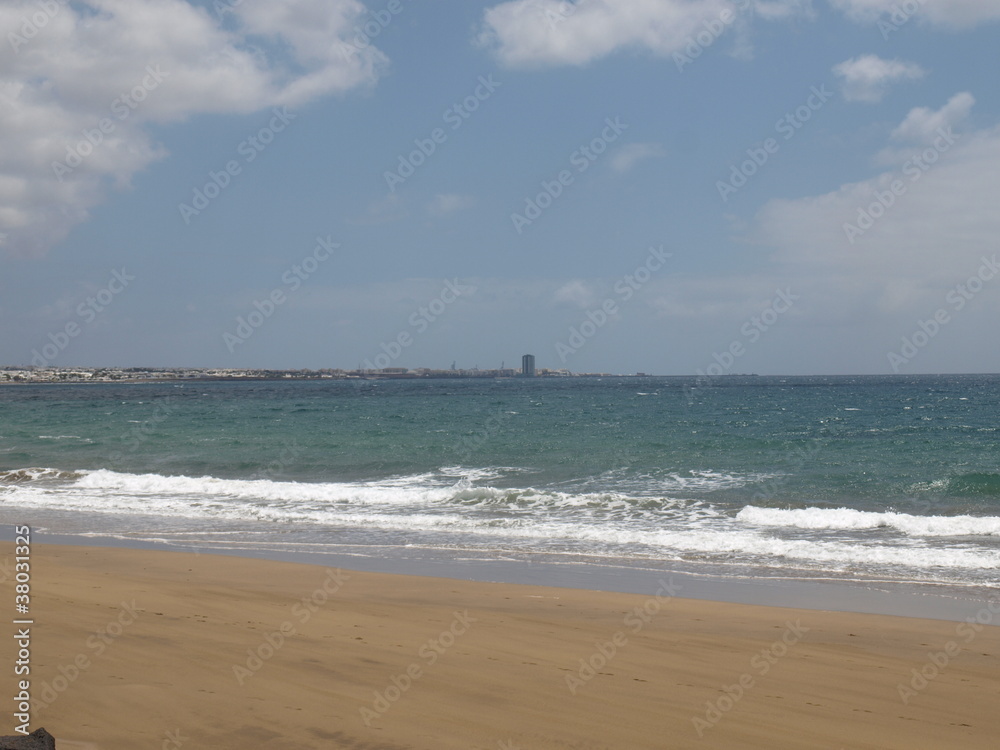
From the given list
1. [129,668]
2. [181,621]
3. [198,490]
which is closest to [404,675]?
[129,668]

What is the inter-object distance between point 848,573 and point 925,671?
4.44 meters

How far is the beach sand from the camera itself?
197 inches

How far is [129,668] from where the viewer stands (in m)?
5.89

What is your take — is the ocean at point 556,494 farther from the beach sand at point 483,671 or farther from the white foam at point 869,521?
the beach sand at point 483,671

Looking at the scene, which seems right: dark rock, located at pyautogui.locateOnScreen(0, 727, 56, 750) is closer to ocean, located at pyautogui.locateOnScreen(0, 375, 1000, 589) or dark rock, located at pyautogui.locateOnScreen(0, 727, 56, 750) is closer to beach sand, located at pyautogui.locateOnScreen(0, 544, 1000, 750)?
beach sand, located at pyautogui.locateOnScreen(0, 544, 1000, 750)

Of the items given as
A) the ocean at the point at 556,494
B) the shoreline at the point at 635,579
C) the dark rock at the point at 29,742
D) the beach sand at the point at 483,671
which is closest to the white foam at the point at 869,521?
the ocean at the point at 556,494

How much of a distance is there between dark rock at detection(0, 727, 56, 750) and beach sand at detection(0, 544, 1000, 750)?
94 cm

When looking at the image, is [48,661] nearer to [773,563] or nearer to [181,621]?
[181,621]

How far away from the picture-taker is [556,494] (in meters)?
17.7

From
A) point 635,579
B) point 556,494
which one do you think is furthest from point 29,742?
point 556,494

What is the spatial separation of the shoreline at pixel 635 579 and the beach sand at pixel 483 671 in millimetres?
527

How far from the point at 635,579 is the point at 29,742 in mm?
8056

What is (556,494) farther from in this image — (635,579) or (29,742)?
(29,742)

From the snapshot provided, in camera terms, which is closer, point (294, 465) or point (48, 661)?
point (48, 661)
